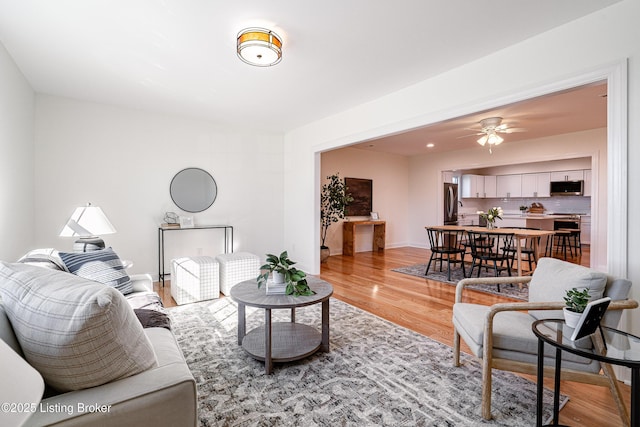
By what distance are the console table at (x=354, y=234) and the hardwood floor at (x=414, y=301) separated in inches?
26.6

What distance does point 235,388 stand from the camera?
197 centimetres

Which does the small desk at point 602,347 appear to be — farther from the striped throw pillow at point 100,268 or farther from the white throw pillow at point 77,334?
the striped throw pillow at point 100,268

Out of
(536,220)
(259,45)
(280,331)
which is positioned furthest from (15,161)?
(536,220)

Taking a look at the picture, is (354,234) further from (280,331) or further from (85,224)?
(85,224)

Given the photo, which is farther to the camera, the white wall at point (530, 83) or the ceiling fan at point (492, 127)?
the ceiling fan at point (492, 127)

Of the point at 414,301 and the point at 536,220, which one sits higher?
the point at 536,220

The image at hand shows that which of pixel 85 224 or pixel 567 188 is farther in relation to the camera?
pixel 567 188

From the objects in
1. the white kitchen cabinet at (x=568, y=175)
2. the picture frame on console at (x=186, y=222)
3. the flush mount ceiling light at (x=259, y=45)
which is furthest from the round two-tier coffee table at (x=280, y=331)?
the white kitchen cabinet at (x=568, y=175)

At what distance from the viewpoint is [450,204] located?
27.1ft

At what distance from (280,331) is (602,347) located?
2.08 meters

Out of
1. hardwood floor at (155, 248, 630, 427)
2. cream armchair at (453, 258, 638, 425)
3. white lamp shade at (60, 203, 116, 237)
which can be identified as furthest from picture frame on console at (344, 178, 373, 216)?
cream armchair at (453, 258, 638, 425)

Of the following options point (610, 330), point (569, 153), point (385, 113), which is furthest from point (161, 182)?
point (569, 153)

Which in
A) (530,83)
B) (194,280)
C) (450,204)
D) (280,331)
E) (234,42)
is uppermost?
(234,42)

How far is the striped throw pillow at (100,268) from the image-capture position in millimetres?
2324
